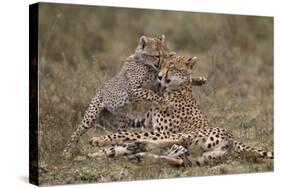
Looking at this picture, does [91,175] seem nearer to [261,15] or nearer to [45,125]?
[45,125]

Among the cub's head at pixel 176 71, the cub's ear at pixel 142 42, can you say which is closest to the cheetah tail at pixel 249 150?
the cub's head at pixel 176 71

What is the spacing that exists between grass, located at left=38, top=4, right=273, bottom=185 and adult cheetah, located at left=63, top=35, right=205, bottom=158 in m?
0.07

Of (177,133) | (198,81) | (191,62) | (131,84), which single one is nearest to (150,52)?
(131,84)

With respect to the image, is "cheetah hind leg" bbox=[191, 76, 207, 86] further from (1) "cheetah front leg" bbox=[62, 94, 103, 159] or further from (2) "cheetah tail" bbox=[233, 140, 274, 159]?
(1) "cheetah front leg" bbox=[62, 94, 103, 159]

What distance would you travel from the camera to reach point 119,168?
7.77m

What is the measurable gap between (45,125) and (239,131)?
2116 mm

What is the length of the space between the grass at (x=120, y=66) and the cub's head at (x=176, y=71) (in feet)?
0.44

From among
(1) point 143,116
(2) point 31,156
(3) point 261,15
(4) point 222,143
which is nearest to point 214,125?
(4) point 222,143

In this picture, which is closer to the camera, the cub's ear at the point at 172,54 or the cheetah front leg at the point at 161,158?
the cheetah front leg at the point at 161,158

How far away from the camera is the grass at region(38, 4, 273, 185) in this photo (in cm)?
756

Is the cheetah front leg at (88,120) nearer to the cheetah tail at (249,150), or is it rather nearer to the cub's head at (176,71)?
the cub's head at (176,71)

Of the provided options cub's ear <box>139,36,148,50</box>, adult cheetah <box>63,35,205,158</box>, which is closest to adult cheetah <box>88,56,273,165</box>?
adult cheetah <box>63,35,205,158</box>

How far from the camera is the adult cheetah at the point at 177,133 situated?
25.8 ft

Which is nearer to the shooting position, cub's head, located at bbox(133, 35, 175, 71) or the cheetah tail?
cub's head, located at bbox(133, 35, 175, 71)
